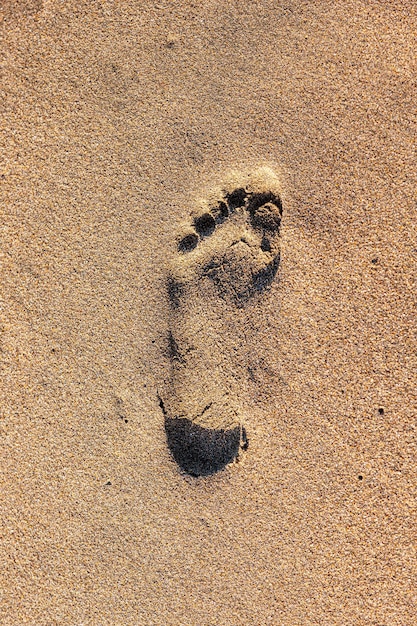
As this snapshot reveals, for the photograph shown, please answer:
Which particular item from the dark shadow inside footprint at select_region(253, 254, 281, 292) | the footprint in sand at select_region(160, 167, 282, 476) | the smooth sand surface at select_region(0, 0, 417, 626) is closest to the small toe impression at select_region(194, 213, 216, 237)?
the footprint in sand at select_region(160, 167, 282, 476)

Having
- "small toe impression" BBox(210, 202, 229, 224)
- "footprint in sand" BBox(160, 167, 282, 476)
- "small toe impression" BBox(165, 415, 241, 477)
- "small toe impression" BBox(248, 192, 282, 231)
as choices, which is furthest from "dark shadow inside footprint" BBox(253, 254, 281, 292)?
"small toe impression" BBox(165, 415, 241, 477)

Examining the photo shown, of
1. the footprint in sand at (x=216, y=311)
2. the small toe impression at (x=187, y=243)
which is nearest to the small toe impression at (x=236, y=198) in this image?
the footprint in sand at (x=216, y=311)

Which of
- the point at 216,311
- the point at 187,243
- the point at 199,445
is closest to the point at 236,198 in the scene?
the point at 187,243

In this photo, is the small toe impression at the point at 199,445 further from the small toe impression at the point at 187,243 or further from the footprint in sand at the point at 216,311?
the small toe impression at the point at 187,243

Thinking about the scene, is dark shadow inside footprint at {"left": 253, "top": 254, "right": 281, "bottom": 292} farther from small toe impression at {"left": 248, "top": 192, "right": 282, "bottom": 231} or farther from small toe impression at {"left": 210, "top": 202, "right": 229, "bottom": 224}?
small toe impression at {"left": 210, "top": 202, "right": 229, "bottom": 224}

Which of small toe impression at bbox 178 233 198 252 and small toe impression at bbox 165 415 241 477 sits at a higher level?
small toe impression at bbox 178 233 198 252

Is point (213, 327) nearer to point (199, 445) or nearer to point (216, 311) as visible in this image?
point (216, 311)

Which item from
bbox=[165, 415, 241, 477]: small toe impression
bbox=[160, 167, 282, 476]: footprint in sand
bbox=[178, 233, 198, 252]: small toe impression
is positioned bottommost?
bbox=[165, 415, 241, 477]: small toe impression
